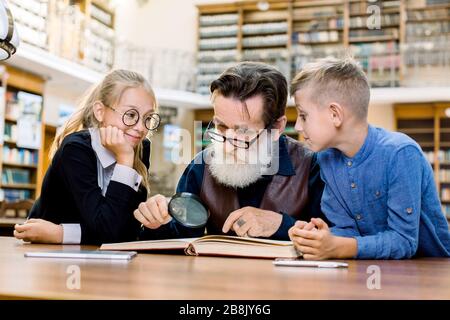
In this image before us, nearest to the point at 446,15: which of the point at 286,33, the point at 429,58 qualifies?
the point at 429,58

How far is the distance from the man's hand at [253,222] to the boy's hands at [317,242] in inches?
7.5

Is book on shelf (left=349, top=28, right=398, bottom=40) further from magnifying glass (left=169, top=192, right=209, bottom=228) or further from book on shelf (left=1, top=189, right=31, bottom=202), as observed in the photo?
magnifying glass (left=169, top=192, right=209, bottom=228)

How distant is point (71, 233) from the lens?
5.32ft

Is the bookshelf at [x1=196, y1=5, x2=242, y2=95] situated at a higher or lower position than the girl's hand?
higher

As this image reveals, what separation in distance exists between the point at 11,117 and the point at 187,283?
8072mm

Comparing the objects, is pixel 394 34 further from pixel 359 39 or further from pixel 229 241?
pixel 229 241

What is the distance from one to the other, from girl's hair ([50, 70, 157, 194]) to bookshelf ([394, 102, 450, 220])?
898cm

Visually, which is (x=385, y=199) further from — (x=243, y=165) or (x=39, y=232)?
(x=39, y=232)

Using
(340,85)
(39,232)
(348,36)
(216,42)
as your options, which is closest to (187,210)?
(39,232)

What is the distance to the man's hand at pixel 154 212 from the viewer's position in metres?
1.43

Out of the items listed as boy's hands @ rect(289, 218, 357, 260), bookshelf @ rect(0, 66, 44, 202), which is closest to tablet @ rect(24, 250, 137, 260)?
boy's hands @ rect(289, 218, 357, 260)

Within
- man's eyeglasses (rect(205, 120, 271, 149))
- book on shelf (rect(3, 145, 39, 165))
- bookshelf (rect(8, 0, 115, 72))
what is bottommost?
man's eyeglasses (rect(205, 120, 271, 149))

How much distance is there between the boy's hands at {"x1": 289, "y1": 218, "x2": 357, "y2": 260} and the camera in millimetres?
1203

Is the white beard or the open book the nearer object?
the open book
